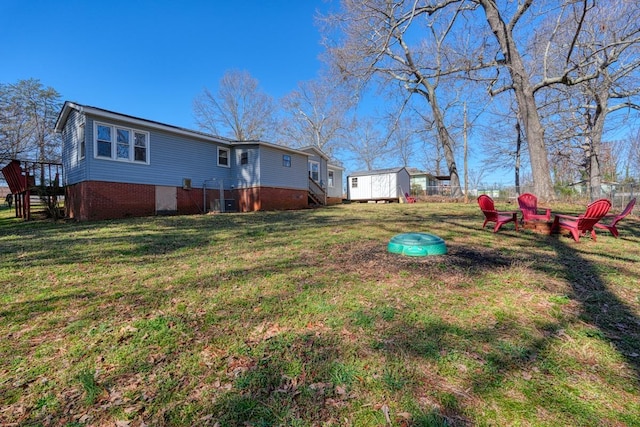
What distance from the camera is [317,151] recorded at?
22516mm

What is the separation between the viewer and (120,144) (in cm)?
1235

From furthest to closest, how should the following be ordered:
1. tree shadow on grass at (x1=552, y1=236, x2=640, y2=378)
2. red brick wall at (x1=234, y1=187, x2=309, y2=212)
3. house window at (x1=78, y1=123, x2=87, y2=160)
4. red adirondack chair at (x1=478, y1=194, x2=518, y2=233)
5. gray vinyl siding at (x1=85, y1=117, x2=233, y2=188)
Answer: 1. red brick wall at (x1=234, y1=187, x2=309, y2=212)
2. house window at (x1=78, y1=123, x2=87, y2=160)
3. gray vinyl siding at (x1=85, y1=117, x2=233, y2=188)
4. red adirondack chair at (x1=478, y1=194, x2=518, y2=233)
5. tree shadow on grass at (x1=552, y1=236, x2=640, y2=378)

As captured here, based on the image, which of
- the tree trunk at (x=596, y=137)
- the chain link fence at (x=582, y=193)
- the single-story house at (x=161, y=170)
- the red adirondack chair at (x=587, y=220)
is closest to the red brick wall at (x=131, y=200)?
the single-story house at (x=161, y=170)

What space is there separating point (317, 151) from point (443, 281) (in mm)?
19514

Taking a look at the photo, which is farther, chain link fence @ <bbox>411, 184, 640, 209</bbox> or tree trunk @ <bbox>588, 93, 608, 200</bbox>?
tree trunk @ <bbox>588, 93, 608, 200</bbox>

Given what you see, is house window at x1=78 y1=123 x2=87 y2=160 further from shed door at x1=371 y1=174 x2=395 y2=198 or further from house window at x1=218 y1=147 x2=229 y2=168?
shed door at x1=371 y1=174 x2=395 y2=198

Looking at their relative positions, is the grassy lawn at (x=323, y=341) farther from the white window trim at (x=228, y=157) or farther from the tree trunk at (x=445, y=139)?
the tree trunk at (x=445, y=139)

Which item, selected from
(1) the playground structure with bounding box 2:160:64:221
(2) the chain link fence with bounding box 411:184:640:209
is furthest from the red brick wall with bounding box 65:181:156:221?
(2) the chain link fence with bounding box 411:184:640:209

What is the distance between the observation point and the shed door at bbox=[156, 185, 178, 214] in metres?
13.6

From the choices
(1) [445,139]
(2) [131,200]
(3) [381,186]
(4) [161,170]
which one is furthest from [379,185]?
(2) [131,200]

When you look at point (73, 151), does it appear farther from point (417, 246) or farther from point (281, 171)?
point (417, 246)

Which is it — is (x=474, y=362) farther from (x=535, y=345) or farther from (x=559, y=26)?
(x=559, y=26)

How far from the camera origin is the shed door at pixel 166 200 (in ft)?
44.5

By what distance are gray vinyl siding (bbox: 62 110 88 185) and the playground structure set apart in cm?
66
